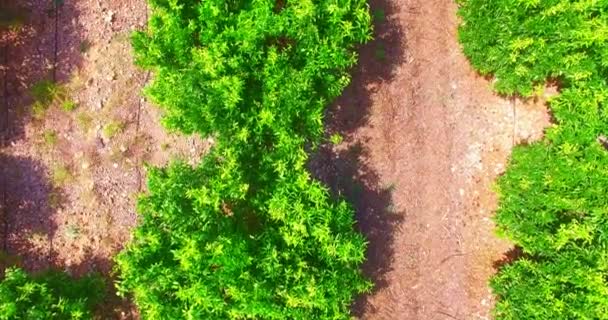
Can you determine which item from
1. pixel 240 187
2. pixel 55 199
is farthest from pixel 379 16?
pixel 55 199


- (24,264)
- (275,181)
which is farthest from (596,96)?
(24,264)

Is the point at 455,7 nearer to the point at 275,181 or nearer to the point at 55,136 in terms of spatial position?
the point at 275,181

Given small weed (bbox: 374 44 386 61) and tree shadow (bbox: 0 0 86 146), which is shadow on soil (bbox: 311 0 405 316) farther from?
tree shadow (bbox: 0 0 86 146)

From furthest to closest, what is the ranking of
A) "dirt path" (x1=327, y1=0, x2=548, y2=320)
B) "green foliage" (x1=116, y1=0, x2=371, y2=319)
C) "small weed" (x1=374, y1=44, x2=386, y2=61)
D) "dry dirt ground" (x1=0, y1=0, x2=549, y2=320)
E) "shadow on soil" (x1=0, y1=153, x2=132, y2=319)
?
1. "small weed" (x1=374, y1=44, x2=386, y2=61)
2. "dirt path" (x1=327, y1=0, x2=548, y2=320)
3. "dry dirt ground" (x1=0, y1=0, x2=549, y2=320)
4. "shadow on soil" (x1=0, y1=153, x2=132, y2=319)
5. "green foliage" (x1=116, y1=0, x2=371, y2=319)

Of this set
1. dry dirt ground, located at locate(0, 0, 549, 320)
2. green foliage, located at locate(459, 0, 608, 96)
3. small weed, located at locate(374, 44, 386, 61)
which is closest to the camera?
green foliage, located at locate(459, 0, 608, 96)

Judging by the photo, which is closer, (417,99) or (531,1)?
(531,1)

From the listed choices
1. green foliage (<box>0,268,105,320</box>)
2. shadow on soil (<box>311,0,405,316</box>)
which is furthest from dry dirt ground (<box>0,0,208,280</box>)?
shadow on soil (<box>311,0,405,316</box>)
